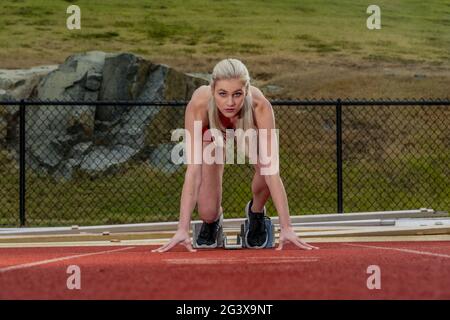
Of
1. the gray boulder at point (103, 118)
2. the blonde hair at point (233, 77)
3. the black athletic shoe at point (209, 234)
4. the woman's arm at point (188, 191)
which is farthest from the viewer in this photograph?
the gray boulder at point (103, 118)

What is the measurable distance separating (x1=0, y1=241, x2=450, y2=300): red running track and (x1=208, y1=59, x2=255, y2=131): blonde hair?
1032mm

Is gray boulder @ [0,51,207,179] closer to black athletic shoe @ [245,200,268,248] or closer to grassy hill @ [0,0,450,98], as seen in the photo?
grassy hill @ [0,0,450,98]

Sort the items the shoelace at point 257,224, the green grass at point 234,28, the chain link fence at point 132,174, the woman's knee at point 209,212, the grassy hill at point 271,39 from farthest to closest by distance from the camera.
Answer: the green grass at point 234,28
the grassy hill at point 271,39
the chain link fence at point 132,174
the shoelace at point 257,224
the woman's knee at point 209,212

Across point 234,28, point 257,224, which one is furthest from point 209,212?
point 234,28

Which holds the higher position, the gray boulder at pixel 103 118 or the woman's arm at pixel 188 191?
the gray boulder at pixel 103 118

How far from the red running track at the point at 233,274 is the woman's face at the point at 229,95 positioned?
113 centimetres

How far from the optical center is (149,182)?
73.8 feet

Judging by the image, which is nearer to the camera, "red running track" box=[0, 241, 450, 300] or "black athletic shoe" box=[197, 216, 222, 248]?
"red running track" box=[0, 241, 450, 300]

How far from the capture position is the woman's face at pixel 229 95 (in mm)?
7996

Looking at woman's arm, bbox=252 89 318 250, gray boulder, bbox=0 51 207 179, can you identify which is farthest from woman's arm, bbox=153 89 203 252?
gray boulder, bbox=0 51 207 179

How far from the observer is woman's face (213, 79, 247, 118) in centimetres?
800

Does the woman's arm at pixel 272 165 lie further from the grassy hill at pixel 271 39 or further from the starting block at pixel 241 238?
the grassy hill at pixel 271 39

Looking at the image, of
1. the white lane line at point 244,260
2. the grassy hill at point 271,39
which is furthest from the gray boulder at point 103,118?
the white lane line at point 244,260

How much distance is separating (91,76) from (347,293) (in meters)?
19.3
